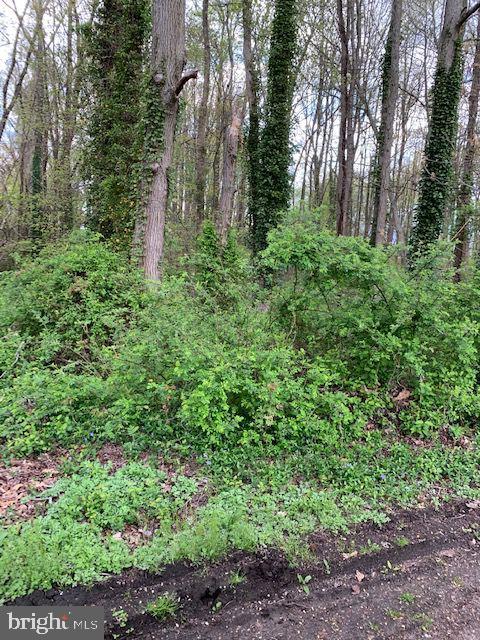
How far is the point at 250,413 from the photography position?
15.3 feet

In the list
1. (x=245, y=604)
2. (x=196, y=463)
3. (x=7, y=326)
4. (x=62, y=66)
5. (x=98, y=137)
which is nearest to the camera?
(x=245, y=604)

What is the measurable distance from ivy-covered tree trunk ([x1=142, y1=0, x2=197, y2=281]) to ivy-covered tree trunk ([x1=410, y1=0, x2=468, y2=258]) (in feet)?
26.9

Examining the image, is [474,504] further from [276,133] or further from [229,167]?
[276,133]

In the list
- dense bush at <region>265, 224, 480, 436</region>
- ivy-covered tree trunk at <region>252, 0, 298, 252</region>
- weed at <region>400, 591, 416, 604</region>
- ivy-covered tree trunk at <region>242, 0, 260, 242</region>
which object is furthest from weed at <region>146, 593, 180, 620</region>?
ivy-covered tree trunk at <region>242, 0, 260, 242</region>

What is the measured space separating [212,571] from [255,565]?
0.34 metres

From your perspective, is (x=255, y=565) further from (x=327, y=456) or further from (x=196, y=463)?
(x=327, y=456)

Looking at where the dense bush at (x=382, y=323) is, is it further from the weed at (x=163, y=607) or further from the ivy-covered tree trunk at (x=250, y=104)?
the ivy-covered tree trunk at (x=250, y=104)

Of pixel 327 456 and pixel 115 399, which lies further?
pixel 115 399

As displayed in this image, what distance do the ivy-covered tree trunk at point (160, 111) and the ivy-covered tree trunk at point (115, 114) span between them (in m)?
0.72

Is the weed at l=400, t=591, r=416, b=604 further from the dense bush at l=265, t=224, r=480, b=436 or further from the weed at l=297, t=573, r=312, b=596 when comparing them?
the dense bush at l=265, t=224, r=480, b=436

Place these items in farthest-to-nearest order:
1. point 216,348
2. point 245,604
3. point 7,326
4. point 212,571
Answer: point 7,326 < point 216,348 < point 212,571 < point 245,604

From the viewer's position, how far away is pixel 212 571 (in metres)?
3.12

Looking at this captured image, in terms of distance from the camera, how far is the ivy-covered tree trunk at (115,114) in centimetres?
1041

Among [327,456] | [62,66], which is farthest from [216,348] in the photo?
[62,66]
